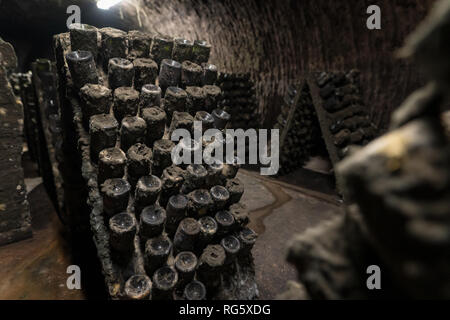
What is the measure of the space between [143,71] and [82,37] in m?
0.37

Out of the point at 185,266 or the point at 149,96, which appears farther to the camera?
the point at 149,96

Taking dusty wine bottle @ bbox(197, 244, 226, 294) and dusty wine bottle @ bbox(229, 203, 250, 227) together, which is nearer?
dusty wine bottle @ bbox(197, 244, 226, 294)

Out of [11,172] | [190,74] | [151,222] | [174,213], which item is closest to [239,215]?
[174,213]

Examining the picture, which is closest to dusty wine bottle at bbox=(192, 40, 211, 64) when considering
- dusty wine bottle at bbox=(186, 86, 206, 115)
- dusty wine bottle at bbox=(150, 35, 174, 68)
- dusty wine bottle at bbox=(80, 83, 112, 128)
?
dusty wine bottle at bbox=(150, 35, 174, 68)

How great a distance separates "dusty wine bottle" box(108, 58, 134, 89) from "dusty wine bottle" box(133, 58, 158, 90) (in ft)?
0.16

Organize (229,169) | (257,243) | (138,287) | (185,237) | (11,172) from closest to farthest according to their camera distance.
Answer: (138,287) < (185,237) < (229,169) < (257,243) < (11,172)

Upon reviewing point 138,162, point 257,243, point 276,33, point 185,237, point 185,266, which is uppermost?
point 276,33

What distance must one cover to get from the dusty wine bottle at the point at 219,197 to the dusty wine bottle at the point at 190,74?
72cm

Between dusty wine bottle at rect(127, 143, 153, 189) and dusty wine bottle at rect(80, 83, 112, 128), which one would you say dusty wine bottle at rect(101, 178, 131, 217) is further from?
dusty wine bottle at rect(80, 83, 112, 128)

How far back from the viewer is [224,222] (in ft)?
4.20

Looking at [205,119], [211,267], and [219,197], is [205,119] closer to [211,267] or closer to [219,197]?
[219,197]

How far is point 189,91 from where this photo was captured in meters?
1.54

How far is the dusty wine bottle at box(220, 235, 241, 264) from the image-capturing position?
1.23 meters
